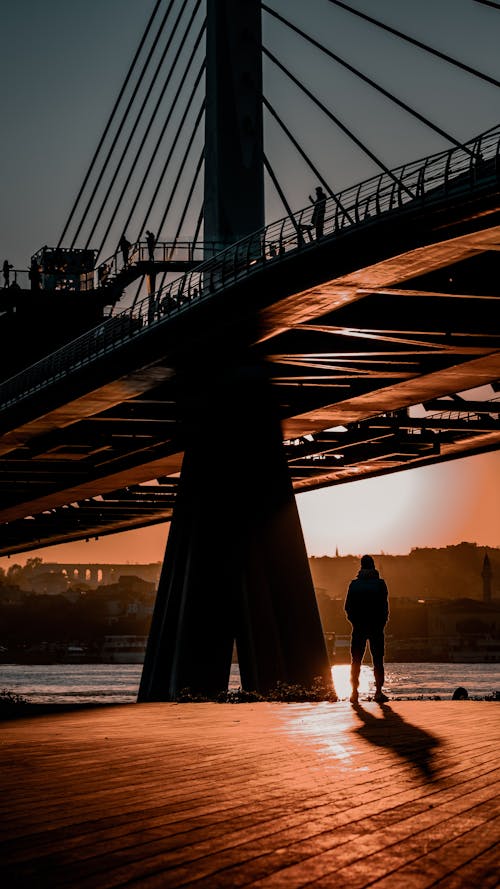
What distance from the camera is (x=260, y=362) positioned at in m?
33.1

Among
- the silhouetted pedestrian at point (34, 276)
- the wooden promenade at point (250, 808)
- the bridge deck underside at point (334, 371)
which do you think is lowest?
the wooden promenade at point (250, 808)

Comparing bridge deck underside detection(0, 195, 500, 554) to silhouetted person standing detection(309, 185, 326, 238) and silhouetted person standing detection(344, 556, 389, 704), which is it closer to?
silhouetted person standing detection(309, 185, 326, 238)

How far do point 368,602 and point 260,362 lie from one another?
17.1m

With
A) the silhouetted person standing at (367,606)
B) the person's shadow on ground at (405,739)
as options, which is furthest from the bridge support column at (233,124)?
the person's shadow on ground at (405,739)

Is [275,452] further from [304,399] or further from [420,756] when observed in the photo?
[420,756]

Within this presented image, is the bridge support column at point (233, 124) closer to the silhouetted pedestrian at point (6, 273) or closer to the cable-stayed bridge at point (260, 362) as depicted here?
the cable-stayed bridge at point (260, 362)

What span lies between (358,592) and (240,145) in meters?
22.1

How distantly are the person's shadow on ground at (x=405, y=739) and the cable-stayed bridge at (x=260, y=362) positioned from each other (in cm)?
1036

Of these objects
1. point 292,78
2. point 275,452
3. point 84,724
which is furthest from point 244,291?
point 84,724

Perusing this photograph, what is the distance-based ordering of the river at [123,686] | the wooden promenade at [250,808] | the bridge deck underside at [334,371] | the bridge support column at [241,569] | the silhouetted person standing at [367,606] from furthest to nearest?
the river at [123,686] < the bridge support column at [241,569] < the bridge deck underside at [334,371] < the silhouetted person standing at [367,606] < the wooden promenade at [250,808]

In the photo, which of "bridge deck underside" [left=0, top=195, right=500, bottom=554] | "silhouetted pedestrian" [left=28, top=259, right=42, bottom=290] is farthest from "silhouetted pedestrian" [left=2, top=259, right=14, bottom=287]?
"bridge deck underside" [left=0, top=195, right=500, bottom=554]

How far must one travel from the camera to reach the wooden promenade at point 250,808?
192 inches

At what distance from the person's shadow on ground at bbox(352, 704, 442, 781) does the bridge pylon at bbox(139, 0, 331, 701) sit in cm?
1868

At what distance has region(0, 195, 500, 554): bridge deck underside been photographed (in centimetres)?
2478
